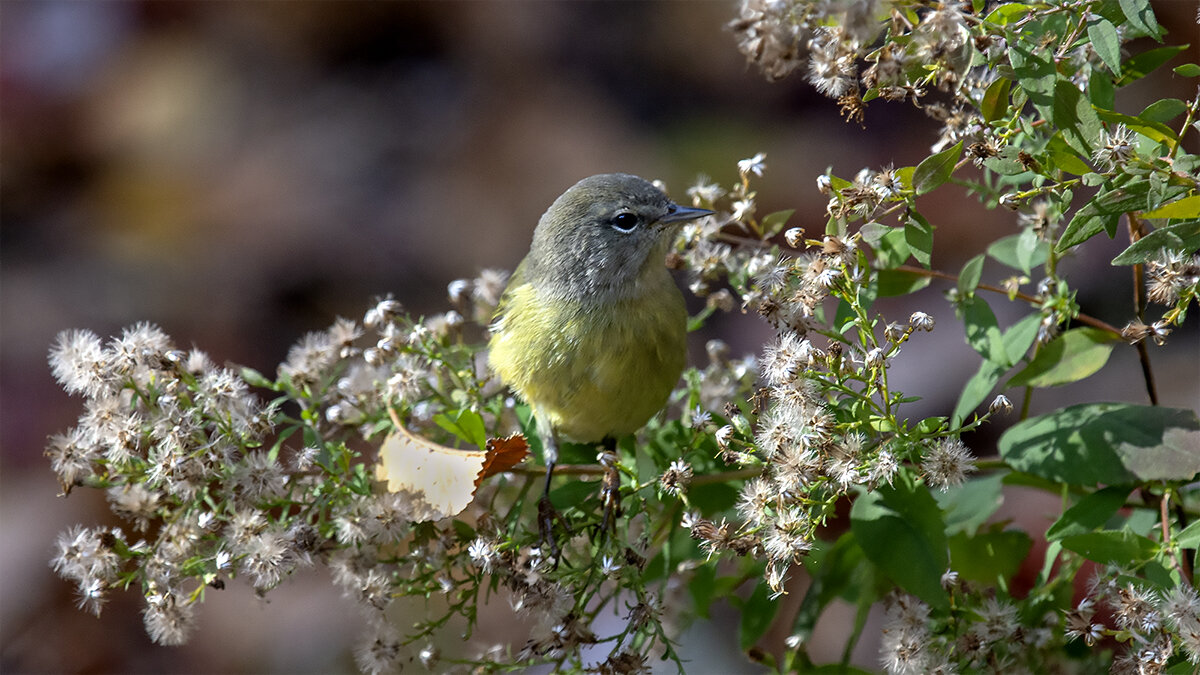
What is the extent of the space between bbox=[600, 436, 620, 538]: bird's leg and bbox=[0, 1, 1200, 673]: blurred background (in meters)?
2.25

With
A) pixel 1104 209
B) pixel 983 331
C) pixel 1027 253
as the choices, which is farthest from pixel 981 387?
pixel 1104 209

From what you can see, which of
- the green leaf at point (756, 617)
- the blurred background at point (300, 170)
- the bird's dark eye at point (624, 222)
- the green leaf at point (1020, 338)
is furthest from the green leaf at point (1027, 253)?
the blurred background at point (300, 170)

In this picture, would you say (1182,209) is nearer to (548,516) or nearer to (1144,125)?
(1144,125)

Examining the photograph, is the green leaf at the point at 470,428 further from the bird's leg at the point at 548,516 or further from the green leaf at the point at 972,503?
the green leaf at the point at 972,503

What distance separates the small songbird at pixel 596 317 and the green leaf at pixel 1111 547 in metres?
0.63

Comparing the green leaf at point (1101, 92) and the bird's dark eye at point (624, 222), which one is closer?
the green leaf at point (1101, 92)

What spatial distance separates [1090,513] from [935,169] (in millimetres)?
399

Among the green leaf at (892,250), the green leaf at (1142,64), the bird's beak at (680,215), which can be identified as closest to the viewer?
the green leaf at (1142,64)

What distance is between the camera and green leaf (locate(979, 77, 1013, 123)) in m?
0.92

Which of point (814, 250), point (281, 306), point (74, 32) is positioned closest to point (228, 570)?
point (814, 250)

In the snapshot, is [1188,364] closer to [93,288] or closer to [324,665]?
[324,665]

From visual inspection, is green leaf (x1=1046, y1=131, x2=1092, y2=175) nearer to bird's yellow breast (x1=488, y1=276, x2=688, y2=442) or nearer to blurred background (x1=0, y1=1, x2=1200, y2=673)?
bird's yellow breast (x1=488, y1=276, x2=688, y2=442)

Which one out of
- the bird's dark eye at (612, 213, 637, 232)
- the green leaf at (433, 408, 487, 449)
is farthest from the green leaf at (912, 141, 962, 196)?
the bird's dark eye at (612, 213, 637, 232)

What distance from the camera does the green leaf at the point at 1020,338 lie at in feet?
3.62
